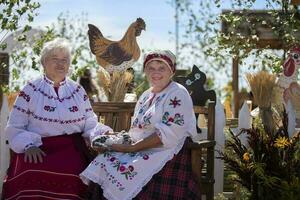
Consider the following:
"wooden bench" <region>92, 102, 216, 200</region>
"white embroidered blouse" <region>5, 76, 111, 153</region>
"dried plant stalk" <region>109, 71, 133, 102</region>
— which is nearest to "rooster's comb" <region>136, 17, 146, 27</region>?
"dried plant stalk" <region>109, 71, 133, 102</region>

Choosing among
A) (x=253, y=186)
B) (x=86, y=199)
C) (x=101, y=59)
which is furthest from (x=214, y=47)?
(x=86, y=199)

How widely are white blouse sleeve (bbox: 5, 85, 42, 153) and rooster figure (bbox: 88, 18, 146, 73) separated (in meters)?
1.20

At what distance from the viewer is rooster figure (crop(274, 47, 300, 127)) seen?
18.3 feet

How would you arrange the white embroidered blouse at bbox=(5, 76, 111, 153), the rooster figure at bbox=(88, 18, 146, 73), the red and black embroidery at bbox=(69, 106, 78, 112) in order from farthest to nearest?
the rooster figure at bbox=(88, 18, 146, 73) → the red and black embroidery at bbox=(69, 106, 78, 112) → the white embroidered blouse at bbox=(5, 76, 111, 153)

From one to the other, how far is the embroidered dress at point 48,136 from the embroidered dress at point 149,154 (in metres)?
0.18

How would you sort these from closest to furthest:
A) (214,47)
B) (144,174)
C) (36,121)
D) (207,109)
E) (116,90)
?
(144,174)
(36,121)
(207,109)
(116,90)
(214,47)

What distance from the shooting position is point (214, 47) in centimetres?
744

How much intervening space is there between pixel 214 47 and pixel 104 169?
3.71m

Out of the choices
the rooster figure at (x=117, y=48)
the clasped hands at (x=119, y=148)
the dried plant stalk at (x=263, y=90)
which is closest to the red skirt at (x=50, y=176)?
the clasped hands at (x=119, y=148)

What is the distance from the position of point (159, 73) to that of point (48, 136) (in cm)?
87

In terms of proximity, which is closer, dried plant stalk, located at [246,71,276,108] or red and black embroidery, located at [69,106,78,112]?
red and black embroidery, located at [69,106,78,112]

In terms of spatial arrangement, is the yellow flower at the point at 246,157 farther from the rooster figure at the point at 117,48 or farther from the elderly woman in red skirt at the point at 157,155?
→ the rooster figure at the point at 117,48

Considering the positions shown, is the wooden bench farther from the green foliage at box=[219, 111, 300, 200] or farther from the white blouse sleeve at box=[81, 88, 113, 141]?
the white blouse sleeve at box=[81, 88, 113, 141]

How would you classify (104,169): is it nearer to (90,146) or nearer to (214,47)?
(90,146)
